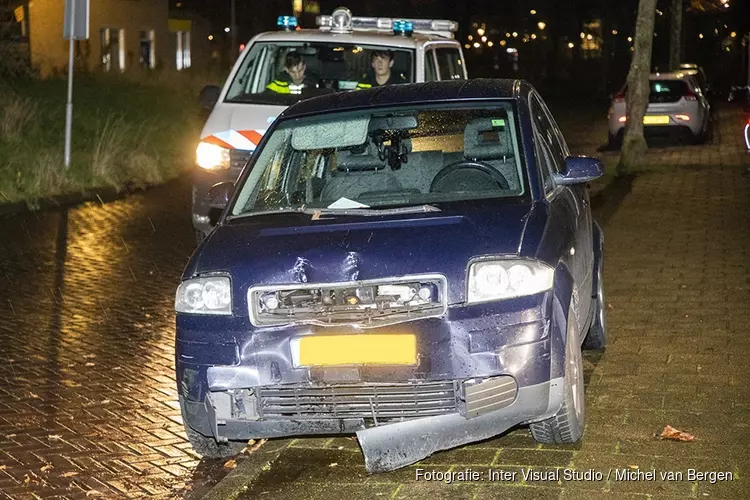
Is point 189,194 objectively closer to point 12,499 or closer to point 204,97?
point 204,97

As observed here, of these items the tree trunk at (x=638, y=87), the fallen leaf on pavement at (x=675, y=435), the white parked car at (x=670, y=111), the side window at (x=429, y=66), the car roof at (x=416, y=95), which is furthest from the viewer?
the white parked car at (x=670, y=111)

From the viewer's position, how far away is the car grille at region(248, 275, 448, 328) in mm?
5660

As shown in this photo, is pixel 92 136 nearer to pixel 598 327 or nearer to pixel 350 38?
pixel 350 38

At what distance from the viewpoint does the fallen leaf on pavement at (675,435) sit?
6.12m

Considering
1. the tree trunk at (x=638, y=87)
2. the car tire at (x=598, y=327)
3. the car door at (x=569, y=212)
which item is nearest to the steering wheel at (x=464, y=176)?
the car door at (x=569, y=212)

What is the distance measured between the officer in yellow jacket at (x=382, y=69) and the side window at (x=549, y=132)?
178 inches

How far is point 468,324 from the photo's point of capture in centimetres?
559

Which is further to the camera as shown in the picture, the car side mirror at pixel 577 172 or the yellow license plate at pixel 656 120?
the yellow license plate at pixel 656 120

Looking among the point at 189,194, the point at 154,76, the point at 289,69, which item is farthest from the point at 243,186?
the point at 154,76

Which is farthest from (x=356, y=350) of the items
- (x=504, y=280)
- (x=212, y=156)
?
(x=212, y=156)

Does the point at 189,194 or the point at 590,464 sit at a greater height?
the point at 590,464

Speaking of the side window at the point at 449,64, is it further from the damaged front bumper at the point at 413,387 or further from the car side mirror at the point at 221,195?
the damaged front bumper at the point at 413,387

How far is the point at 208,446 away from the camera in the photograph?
20.9ft

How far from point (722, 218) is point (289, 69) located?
5455 millimetres
